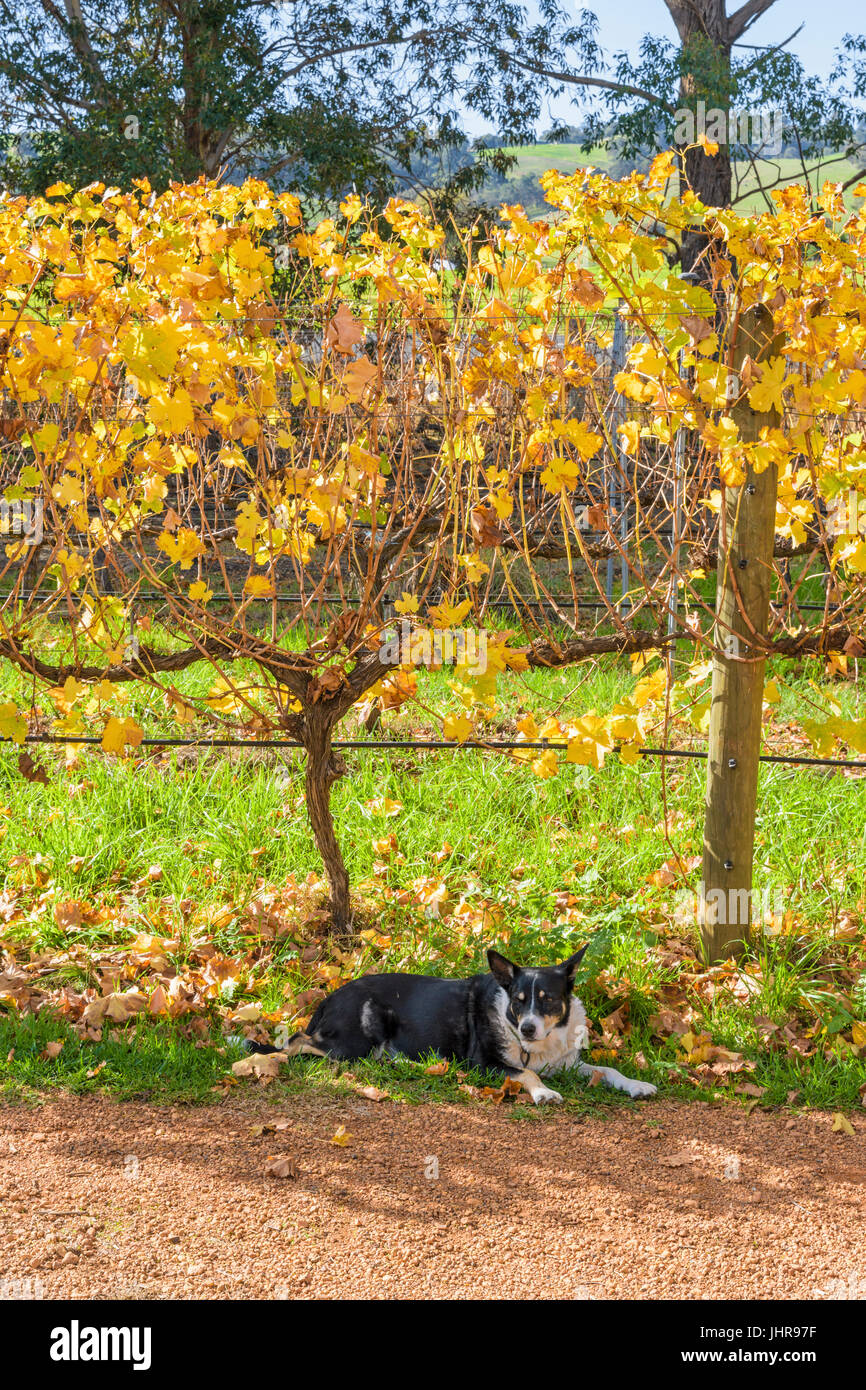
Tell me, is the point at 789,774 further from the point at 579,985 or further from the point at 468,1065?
the point at 468,1065

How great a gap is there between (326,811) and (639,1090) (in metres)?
1.37

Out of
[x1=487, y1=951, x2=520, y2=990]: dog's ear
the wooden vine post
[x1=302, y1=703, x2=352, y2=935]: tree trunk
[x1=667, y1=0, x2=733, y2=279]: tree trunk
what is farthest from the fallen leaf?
[x1=667, y1=0, x2=733, y2=279]: tree trunk

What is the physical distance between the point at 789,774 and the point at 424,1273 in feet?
10.2

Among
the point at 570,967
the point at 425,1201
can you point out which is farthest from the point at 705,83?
the point at 425,1201

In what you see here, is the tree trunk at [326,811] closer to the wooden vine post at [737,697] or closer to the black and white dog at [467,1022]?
the black and white dog at [467,1022]

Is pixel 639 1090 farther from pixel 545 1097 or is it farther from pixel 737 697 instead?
pixel 737 697

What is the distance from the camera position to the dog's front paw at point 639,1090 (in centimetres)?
298

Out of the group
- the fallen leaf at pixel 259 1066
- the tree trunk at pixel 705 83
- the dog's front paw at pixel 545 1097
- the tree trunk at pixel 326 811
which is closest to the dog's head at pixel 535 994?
the dog's front paw at pixel 545 1097

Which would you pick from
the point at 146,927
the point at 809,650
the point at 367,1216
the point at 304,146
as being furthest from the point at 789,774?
the point at 304,146

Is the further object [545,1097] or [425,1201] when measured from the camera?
[545,1097]

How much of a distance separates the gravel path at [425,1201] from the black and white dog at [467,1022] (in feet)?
0.56

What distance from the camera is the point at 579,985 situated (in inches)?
133

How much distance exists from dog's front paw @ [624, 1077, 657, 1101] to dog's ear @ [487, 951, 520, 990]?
412 mm

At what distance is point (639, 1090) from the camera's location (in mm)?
2979
